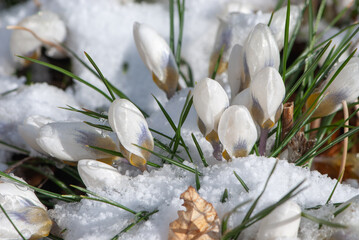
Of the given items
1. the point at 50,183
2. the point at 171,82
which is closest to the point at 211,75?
the point at 171,82

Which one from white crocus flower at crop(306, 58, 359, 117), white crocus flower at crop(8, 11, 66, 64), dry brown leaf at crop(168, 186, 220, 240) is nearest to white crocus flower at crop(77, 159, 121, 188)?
dry brown leaf at crop(168, 186, 220, 240)

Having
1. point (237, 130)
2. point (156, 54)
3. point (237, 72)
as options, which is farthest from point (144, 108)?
point (237, 130)

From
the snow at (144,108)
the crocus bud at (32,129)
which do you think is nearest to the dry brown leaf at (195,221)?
the snow at (144,108)

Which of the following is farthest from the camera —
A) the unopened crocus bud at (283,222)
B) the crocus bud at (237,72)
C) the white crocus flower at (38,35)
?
the white crocus flower at (38,35)

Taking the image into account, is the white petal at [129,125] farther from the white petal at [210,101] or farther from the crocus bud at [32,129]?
the crocus bud at [32,129]

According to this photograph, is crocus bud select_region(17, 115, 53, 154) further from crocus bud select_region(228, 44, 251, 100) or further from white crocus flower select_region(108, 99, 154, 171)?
crocus bud select_region(228, 44, 251, 100)

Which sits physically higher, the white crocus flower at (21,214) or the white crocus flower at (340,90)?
the white crocus flower at (340,90)

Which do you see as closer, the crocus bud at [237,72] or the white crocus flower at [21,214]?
the white crocus flower at [21,214]
